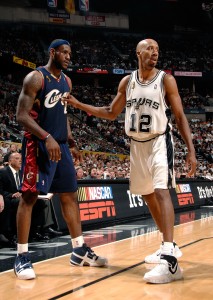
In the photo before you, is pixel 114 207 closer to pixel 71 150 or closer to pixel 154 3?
pixel 71 150

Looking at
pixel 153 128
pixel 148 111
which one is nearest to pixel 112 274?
pixel 153 128

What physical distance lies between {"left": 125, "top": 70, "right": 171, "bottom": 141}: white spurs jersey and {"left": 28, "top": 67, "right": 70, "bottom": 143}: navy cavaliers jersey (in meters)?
0.65

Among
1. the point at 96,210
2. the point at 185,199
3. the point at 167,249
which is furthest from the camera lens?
the point at 185,199

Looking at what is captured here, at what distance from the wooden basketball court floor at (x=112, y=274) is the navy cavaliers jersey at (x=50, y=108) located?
1.30 m

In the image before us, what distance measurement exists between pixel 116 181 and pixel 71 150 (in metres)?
5.61

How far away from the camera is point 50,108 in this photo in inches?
177

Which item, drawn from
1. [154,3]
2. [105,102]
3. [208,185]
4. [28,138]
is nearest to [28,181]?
[28,138]

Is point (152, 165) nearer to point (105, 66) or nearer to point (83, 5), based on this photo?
point (83, 5)

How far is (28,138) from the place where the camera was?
445 cm

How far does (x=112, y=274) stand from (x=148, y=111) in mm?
1473

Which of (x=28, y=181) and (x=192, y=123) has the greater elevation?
(x=192, y=123)

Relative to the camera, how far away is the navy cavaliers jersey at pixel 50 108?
4.46 meters

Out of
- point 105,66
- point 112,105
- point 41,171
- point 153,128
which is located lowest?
point 41,171

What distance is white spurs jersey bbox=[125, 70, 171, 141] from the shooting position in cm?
433
